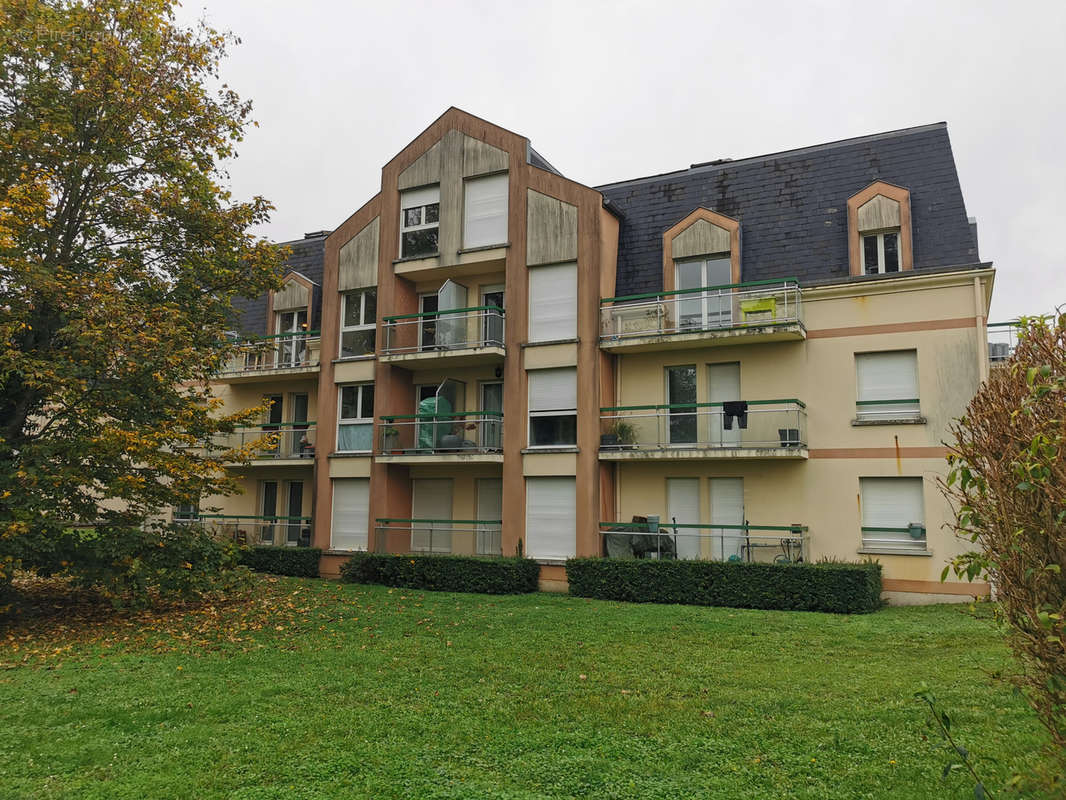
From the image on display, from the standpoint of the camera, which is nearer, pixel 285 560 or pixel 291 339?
pixel 285 560

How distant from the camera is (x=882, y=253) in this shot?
18.4m

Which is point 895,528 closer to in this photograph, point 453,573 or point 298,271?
point 453,573

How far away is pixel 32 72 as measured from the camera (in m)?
14.0

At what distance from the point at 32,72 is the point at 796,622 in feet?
58.5

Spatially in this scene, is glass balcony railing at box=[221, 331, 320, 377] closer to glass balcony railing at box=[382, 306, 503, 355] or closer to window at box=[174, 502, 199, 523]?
glass balcony railing at box=[382, 306, 503, 355]

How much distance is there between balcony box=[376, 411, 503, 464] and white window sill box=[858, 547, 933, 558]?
9.28 meters

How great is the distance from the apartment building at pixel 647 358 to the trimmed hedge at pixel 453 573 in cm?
107

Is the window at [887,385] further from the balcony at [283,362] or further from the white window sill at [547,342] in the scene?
the balcony at [283,362]

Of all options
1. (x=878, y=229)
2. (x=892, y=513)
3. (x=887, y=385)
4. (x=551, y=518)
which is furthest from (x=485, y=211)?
(x=892, y=513)

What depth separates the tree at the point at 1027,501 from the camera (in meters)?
3.74

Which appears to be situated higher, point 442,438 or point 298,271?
point 298,271

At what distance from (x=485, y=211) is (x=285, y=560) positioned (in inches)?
468

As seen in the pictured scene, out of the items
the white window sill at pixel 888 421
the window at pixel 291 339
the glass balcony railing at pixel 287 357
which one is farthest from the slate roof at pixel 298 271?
the white window sill at pixel 888 421

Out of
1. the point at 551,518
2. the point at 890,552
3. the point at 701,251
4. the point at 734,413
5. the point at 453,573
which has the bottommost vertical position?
the point at 453,573
